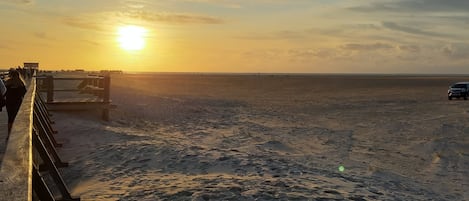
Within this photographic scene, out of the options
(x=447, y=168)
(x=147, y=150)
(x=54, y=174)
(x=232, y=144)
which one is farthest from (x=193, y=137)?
(x=54, y=174)

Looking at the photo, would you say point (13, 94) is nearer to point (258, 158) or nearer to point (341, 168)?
point (258, 158)

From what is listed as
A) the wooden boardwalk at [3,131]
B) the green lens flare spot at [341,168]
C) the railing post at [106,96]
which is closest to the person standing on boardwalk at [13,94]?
the wooden boardwalk at [3,131]

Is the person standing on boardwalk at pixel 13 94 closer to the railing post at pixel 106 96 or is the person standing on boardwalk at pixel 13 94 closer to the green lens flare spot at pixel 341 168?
the railing post at pixel 106 96

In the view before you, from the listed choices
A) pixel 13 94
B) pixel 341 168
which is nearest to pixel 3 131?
pixel 13 94

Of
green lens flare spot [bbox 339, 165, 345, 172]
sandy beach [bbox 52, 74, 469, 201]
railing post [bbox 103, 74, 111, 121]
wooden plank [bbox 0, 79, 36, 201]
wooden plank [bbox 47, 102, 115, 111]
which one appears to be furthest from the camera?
railing post [bbox 103, 74, 111, 121]

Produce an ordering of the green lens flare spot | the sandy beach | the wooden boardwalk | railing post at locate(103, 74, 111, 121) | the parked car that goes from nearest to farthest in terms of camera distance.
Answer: the sandy beach < the wooden boardwalk < the green lens flare spot < railing post at locate(103, 74, 111, 121) < the parked car

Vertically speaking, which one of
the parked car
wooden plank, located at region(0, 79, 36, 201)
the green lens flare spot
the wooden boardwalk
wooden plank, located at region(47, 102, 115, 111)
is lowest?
the green lens flare spot

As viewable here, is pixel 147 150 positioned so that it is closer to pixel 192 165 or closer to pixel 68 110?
pixel 192 165

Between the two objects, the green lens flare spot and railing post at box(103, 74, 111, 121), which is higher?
railing post at box(103, 74, 111, 121)

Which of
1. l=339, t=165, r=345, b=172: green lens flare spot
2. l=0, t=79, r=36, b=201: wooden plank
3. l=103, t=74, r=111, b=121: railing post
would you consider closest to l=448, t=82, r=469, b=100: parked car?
l=103, t=74, r=111, b=121: railing post

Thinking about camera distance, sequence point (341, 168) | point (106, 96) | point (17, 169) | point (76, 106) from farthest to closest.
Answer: point (106, 96) → point (76, 106) → point (341, 168) → point (17, 169)

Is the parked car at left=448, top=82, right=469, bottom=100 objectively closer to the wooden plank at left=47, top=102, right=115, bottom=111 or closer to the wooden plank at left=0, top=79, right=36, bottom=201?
the wooden plank at left=47, top=102, right=115, bottom=111

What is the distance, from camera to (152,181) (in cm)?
858

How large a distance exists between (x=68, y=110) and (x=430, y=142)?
39.1 feet
